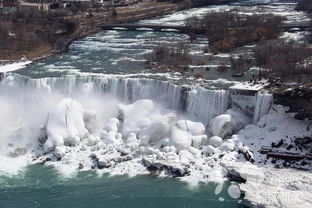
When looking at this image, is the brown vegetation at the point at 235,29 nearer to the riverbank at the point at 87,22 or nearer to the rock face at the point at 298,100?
the riverbank at the point at 87,22

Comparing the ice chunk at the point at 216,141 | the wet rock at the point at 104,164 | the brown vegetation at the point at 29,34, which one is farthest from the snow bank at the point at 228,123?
the brown vegetation at the point at 29,34

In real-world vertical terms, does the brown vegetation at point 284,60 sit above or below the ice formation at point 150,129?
above

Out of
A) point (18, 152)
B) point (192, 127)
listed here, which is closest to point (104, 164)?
point (192, 127)

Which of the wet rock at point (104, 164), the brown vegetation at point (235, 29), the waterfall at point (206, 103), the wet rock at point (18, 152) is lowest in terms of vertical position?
the wet rock at point (18, 152)

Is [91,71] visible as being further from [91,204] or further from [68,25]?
[68,25]

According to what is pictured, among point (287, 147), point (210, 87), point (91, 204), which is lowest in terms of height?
point (91, 204)

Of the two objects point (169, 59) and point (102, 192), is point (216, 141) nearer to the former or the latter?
point (102, 192)

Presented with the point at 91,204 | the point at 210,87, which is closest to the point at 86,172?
the point at 91,204

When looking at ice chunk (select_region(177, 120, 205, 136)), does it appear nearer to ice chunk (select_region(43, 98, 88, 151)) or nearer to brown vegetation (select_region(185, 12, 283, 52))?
ice chunk (select_region(43, 98, 88, 151))

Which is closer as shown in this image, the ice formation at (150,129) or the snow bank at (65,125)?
the ice formation at (150,129)
